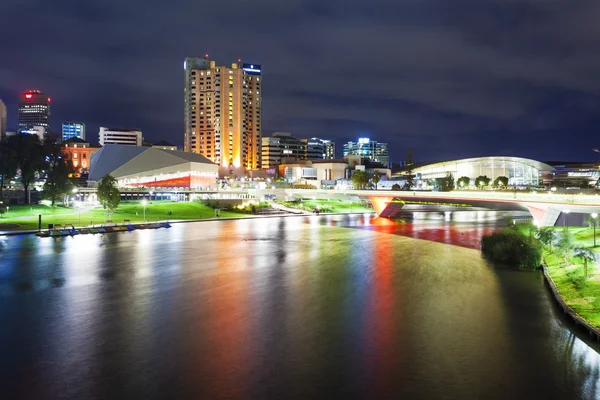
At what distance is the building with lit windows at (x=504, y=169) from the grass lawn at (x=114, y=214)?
3368 inches

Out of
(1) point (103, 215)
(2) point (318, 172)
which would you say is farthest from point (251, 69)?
(1) point (103, 215)

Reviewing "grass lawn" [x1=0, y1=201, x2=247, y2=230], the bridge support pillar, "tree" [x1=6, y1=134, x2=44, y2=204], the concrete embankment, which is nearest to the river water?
the concrete embankment

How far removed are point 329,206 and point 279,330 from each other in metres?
90.1

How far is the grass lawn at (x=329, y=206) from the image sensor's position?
107100mm

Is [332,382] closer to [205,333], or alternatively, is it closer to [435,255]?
[205,333]

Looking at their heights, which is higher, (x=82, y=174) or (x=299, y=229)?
(x=82, y=174)

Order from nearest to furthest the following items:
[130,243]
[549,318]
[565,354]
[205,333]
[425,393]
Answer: [425,393]
[565,354]
[205,333]
[549,318]
[130,243]

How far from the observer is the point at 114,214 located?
7256 cm

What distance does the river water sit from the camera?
1645cm

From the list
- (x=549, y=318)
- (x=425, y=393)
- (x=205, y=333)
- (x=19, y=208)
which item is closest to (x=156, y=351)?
(x=205, y=333)

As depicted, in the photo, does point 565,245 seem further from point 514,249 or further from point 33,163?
point 33,163

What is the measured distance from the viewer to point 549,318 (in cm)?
2347

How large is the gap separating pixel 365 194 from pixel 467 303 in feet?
188

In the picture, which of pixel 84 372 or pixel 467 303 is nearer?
pixel 84 372
